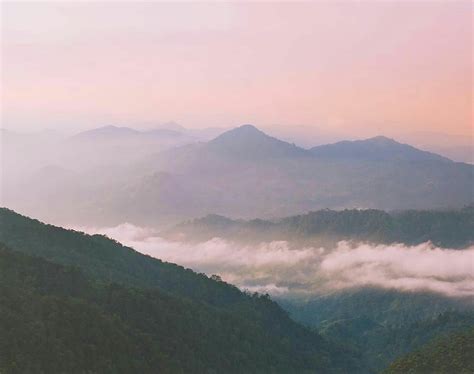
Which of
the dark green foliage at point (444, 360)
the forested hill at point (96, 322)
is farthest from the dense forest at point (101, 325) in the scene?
the dark green foliage at point (444, 360)

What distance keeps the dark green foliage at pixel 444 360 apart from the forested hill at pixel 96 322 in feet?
161

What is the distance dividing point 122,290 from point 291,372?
6228cm

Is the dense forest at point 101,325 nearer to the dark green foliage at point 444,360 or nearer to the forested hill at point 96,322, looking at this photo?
the forested hill at point 96,322

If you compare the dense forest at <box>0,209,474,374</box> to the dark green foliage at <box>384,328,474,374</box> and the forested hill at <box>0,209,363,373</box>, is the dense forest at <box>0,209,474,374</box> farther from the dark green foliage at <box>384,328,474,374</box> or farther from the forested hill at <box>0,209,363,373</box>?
the dark green foliage at <box>384,328,474,374</box>

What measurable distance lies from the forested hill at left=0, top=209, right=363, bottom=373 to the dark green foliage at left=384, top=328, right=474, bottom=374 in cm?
4918

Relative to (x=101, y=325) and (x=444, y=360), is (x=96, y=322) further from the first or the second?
(x=444, y=360)

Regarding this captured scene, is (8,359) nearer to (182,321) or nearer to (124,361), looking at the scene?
(124,361)

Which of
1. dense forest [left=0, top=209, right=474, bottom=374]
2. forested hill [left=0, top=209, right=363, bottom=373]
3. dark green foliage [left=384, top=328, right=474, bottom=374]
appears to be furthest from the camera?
dark green foliage [left=384, top=328, right=474, bottom=374]

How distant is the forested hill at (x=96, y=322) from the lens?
111 meters

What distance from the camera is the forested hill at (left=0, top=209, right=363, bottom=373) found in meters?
111

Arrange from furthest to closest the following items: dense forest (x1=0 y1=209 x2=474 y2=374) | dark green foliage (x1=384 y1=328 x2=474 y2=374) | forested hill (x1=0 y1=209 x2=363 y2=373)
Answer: dark green foliage (x1=384 y1=328 x2=474 y2=374)
dense forest (x1=0 y1=209 x2=474 y2=374)
forested hill (x1=0 y1=209 x2=363 y2=373)

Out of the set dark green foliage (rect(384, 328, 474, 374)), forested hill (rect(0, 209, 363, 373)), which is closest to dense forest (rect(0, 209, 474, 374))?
forested hill (rect(0, 209, 363, 373))

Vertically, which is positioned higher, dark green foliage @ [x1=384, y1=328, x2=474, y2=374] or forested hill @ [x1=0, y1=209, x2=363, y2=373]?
forested hill @ [x1=0, y1=209, x2=363, y2=373]

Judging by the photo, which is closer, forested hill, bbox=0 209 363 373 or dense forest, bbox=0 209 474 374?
forested hill, bbox=0 209 363 373
